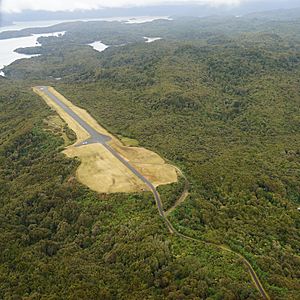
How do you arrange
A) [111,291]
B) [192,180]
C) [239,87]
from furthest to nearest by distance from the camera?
[239,87] → [192,180] → [111,291]

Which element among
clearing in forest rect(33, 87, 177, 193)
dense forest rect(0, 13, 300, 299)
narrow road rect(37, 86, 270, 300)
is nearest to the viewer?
narrow road rect(37, 86, 270, 300)

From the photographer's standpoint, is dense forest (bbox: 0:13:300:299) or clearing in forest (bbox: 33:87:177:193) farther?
clearing in forest (bbox: 33:87:177:193)

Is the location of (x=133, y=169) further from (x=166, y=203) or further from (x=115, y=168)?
(x=166, y=203)

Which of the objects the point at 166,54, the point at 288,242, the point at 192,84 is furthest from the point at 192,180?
the point at 166,54

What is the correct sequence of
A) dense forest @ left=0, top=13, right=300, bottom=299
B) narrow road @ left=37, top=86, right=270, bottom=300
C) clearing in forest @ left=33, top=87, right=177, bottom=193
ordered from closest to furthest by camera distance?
1. narrow road @ left=37, top=86, right=270, bottom=300
2. dense forest @ left=0, top=13, right=300, bottom=299
3. clearing in forest @ left=33, top=87, right=177, bottom=193

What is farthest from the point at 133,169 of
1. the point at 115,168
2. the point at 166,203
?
the point at 166,203

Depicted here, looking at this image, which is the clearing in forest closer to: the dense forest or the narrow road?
the narrow road

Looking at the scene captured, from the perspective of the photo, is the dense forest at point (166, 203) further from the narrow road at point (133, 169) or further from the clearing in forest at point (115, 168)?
the clearing in forest at point (115, 168)

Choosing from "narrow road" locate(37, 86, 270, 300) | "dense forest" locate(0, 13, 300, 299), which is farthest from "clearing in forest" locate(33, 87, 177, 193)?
"dense forest" locate(0, 13, 300, 299)

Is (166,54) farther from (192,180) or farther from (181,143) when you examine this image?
(192,180)
